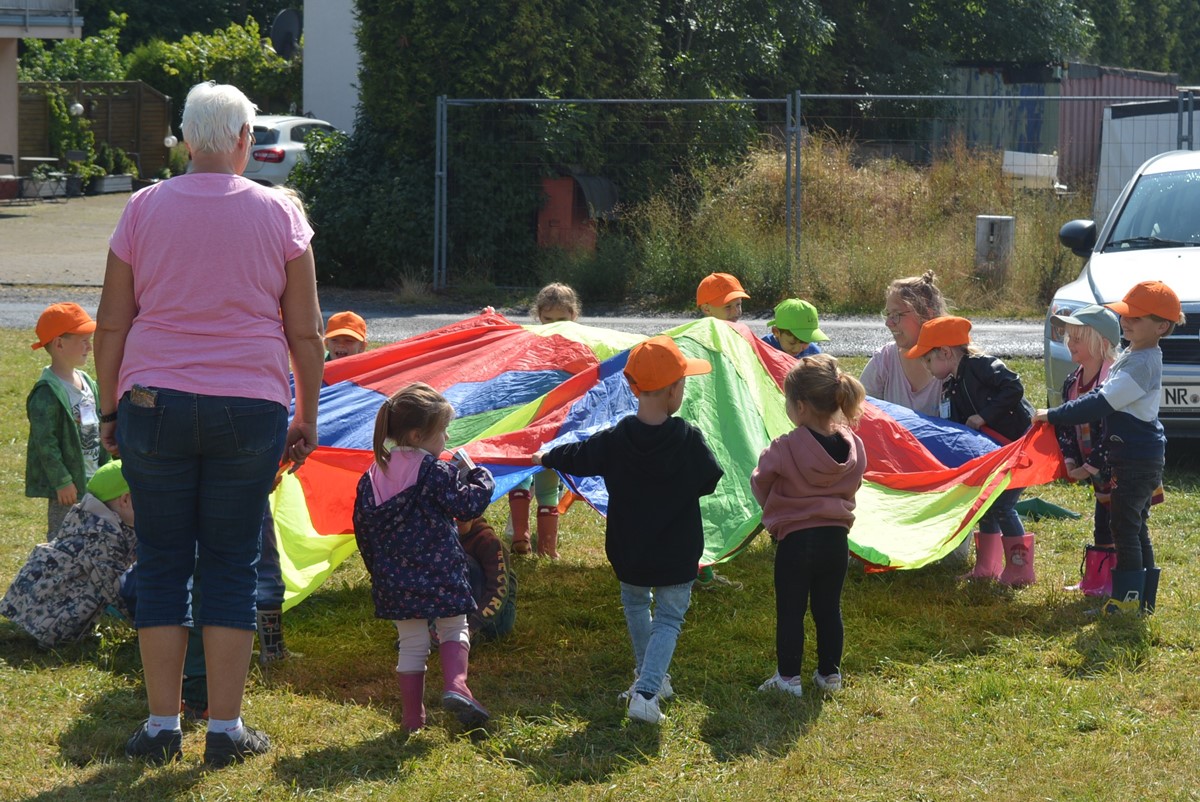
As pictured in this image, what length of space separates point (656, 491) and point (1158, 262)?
5.33 meters

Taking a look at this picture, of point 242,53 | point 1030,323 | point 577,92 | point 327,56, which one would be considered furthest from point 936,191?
point 242,53

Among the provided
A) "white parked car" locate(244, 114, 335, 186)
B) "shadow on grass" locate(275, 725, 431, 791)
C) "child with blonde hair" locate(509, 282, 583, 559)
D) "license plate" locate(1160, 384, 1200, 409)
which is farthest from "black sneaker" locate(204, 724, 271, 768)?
"white parked car" locate(244, 114, 335, 186)

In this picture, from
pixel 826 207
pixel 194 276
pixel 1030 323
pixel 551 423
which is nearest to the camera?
pixel 194 276

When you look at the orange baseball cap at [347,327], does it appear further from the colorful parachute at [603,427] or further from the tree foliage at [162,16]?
the tree foliage at [162,16]

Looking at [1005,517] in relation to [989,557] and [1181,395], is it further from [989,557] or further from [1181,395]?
[1181,395]

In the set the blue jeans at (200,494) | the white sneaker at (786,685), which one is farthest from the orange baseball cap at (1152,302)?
the blue jeans at (200,494)

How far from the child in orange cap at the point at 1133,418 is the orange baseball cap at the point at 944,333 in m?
0.64

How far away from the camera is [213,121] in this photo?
3.90m

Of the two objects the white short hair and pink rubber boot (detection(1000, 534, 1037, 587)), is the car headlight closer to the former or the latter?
pink rubber boot (detection(1000, 534, 1037, 587))

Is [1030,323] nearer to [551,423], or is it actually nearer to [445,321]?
[445,321]

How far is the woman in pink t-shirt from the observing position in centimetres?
384

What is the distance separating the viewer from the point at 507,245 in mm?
16875

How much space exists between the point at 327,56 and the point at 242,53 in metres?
7.83

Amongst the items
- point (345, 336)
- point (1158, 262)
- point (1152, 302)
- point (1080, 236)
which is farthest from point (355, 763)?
point (1080, 236)
